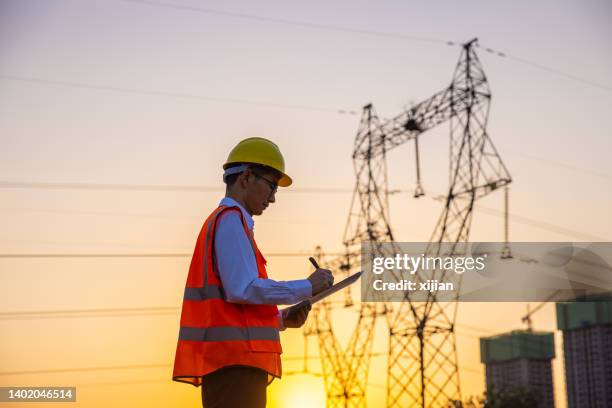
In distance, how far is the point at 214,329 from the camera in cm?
425

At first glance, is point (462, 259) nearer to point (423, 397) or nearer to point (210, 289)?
point (423, 397)

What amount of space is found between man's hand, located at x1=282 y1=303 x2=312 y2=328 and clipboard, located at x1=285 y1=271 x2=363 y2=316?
1 cm

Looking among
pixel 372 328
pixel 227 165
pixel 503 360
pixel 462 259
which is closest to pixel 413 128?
pixel 462 259

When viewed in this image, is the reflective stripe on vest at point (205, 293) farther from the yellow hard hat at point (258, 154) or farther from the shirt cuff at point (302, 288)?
the yellow hard hat at point (258, 154)

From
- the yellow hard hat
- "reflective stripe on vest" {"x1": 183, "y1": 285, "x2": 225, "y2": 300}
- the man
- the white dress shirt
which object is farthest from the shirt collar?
"reflective stripe on vest" {"x1": 183, "y1": 285, "x2": 225, "y2": 300}

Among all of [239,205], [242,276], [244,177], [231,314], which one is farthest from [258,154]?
[231,314]

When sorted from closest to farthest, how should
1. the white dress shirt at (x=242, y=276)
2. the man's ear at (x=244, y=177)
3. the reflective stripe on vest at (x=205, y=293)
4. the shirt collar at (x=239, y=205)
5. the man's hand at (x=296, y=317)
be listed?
the white dress shirt at (x=242, y=276) → the reflective stripe on vest at (x=205, y=293) → the shirt collar at (x=239, y=205) → the man's ear at (x=244, y=177) → the man's hand at (x=296, y=317)

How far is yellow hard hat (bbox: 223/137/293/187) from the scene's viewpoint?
460 centimetres

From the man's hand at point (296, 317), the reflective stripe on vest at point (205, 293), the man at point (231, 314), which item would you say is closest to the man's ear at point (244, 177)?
the man at point (231, 314)

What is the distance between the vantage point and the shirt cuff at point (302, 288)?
429 centimetres

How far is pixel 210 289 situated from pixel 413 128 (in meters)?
27.6

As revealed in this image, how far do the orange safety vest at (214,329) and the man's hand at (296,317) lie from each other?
13.5 inches

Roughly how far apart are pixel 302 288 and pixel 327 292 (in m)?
0.20

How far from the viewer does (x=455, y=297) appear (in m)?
27.3
